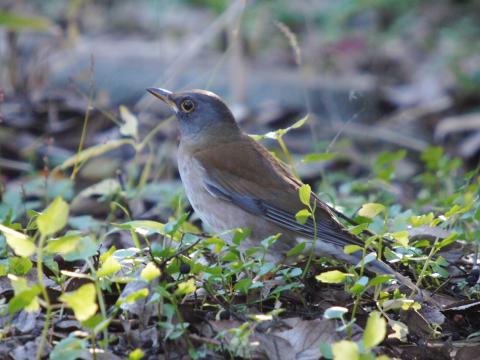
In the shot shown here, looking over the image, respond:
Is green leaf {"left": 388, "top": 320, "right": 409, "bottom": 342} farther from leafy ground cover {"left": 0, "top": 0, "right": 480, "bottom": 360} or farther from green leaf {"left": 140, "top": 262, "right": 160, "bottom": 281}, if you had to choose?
green leaf {"left": 140, "top": 262, "right": 160, "bottom": 281}

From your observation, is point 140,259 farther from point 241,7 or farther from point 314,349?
point 241,7

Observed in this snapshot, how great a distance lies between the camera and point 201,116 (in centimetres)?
568

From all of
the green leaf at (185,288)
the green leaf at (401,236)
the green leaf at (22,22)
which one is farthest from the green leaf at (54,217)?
the green leaf at (22,22)

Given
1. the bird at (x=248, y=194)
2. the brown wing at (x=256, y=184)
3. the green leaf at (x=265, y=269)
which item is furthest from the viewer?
the brown wing at (x=256, y=184)

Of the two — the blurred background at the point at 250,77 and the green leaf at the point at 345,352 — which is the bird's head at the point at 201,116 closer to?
the blurred background at the point at 250,77

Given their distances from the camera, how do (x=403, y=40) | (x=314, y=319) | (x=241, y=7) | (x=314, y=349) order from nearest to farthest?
1. (x=314, y=349)
2. (x=314, y=319)
3. (x=241, y=7)
4. (x=403, y=40)

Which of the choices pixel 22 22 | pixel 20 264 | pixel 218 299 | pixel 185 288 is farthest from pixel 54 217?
pixel 22 22

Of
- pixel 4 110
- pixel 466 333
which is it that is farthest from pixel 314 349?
pixel 4 110

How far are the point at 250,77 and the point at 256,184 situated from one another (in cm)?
626

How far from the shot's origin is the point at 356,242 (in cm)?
457

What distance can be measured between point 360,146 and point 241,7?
10.1 feet

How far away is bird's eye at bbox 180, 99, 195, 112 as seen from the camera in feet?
18.8

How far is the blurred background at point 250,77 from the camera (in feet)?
26.7

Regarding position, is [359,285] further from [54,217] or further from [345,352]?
[54,217]
